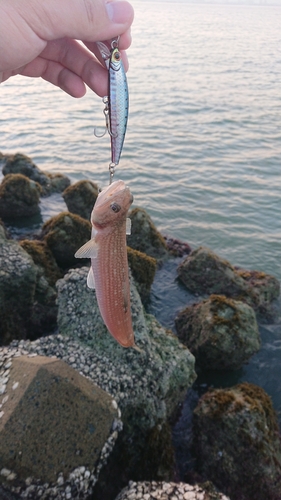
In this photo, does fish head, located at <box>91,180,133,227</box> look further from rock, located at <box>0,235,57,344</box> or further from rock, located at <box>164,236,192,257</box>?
rock, located at <box>164,236,192,257</box>

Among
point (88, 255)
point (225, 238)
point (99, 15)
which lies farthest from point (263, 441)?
point (225, 238)

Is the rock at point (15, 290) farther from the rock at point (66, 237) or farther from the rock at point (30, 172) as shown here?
the rock at point (30, 172)

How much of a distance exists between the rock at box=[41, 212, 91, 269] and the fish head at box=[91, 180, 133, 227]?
23.8 ft

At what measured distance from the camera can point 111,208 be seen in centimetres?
405

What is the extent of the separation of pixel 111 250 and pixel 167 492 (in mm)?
3096

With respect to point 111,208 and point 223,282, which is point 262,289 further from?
point 111,208

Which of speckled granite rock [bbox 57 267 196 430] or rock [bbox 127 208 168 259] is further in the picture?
rock [bbox 127 208 168 259]

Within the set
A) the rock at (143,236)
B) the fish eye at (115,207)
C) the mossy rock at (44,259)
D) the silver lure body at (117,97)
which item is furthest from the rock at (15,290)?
the silver lure body at (117,97)

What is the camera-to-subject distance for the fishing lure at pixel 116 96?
375 cm

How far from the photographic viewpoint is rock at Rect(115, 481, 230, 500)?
4.95 metres

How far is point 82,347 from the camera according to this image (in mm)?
6742

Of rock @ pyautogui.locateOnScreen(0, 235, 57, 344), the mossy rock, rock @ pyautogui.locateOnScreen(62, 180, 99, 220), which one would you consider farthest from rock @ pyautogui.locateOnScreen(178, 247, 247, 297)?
rock @ pyautogui.locateOnScreen(0, 235, 57, 344)

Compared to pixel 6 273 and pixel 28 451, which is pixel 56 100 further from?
pixel 28 451

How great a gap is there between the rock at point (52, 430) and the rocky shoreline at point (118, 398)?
0.5 inches
